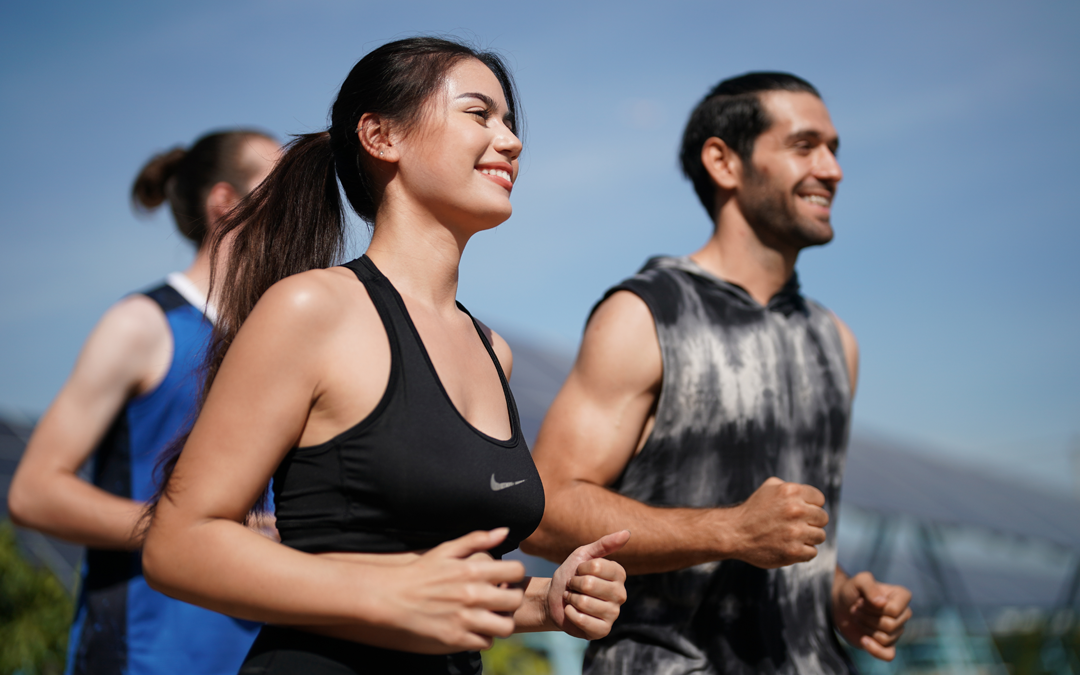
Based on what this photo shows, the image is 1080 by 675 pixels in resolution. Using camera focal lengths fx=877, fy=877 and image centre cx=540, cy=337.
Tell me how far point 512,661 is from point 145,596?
4.37 metres

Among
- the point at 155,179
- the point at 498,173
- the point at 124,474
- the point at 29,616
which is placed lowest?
the point at 29,616

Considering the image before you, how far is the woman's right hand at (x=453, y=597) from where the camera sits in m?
1.20

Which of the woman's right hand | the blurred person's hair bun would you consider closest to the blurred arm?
the blurred person's hair bun

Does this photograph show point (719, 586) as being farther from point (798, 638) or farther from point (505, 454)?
point (505, 454)

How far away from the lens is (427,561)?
Answer: 4.08ft

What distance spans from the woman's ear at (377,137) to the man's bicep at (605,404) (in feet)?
3.14

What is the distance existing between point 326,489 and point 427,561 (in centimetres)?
24

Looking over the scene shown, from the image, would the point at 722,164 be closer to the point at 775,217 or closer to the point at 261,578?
the point at 775,217

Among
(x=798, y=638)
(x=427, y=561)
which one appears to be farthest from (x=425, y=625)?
(x=798, y=638)

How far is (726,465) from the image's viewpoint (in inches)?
96.0

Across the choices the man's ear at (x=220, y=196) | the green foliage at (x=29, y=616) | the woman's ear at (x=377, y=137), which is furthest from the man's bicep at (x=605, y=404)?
the green foliage at (x=29, y=616)

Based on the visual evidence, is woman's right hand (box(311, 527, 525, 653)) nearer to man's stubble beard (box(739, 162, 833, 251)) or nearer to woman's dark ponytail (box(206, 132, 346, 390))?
woman's dark ponytail (box(206, 132, 346, 390))

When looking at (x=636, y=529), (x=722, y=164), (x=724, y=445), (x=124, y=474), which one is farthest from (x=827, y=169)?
(x=124, y=474)

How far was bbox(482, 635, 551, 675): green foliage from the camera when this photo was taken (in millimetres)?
6371
